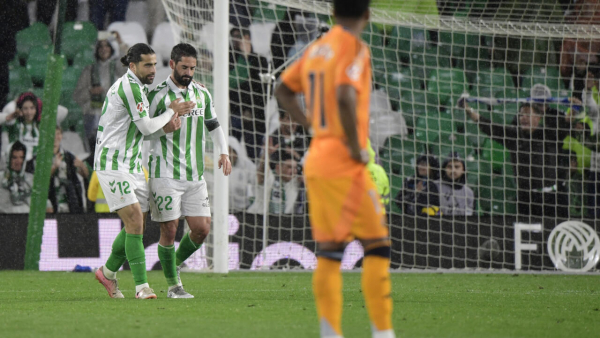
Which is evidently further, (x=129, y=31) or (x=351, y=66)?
(x=129, y=31)

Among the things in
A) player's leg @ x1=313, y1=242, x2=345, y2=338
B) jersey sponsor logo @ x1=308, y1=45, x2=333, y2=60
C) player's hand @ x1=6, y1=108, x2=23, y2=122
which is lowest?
player's leg @ x1=313, y1=242, x2=345, y2=338

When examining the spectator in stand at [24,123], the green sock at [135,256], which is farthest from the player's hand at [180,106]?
the spectator in stand at [24,123]

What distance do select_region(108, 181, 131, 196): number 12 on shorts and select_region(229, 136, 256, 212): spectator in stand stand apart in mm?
5862

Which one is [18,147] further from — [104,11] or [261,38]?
[261,38]

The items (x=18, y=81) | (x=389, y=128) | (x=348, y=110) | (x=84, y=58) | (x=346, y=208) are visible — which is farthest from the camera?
(x=84, y=58)

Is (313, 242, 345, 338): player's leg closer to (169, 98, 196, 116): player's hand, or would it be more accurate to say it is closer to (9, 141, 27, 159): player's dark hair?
(169, 98, 196, 116): player's hand

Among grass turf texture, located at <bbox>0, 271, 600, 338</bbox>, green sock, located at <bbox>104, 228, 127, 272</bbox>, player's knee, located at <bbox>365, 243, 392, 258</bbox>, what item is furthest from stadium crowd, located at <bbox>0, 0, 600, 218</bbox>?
player's knee, located at <bbox>365, 243, 392, 258</bbox>

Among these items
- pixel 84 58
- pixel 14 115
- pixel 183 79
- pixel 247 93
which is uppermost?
pixel 84 58

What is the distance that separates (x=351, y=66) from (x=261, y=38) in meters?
9.66

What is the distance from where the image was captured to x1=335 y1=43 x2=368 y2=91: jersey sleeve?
3379 millimetres

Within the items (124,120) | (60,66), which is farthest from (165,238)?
(60,66)

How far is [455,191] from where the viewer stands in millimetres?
12055

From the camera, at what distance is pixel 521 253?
10.8 metres

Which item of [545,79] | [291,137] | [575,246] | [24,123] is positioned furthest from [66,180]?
[545,79]
